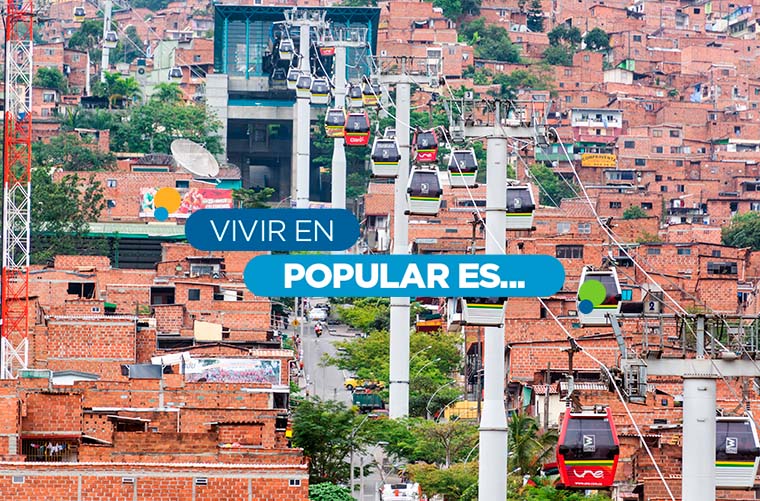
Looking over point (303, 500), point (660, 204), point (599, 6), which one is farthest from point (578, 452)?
point (599, 6)

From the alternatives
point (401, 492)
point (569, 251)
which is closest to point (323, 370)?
point (569, 251)

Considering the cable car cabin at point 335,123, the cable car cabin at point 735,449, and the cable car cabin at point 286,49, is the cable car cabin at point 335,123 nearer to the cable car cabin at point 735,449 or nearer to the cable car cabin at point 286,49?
the cable car cabin at point 286,49

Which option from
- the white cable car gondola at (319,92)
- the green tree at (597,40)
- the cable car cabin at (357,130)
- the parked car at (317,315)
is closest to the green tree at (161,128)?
the white cable car gondola at (319,92)

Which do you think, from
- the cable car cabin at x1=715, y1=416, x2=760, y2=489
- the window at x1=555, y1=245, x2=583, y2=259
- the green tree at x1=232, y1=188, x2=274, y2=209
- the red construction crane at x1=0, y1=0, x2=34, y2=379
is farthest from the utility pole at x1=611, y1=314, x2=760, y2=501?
the green tree at x1=232, y1=188, x2=274, y2=209

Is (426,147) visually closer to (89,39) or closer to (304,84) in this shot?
(304,84)

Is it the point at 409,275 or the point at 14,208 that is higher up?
the point at 14,208

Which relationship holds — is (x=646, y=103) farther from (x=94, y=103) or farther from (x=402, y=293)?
(x=402, y=293)

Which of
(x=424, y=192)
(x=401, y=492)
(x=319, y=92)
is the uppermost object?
(x=319, y=92)
